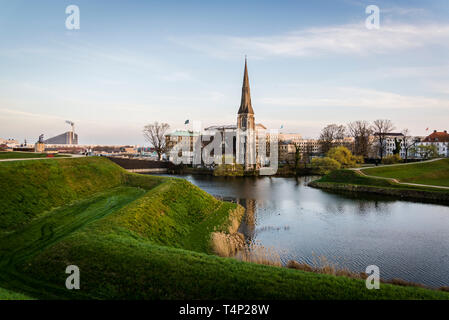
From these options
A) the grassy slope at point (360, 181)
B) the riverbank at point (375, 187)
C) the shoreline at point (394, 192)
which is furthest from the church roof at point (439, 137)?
the shoreline at point (394, 192)

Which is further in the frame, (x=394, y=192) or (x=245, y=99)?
(x=245, y=99)

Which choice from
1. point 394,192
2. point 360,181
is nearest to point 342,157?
point 360,181

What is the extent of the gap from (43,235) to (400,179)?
43932mm

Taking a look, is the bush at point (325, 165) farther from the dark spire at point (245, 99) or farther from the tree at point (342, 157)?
the dark spire at point (245, 99)

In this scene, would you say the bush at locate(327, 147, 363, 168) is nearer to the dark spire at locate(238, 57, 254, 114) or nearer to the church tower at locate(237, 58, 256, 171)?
the church tower at locate(237, 58, 256, 171)

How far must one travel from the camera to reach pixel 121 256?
8.86m

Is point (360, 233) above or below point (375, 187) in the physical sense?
below

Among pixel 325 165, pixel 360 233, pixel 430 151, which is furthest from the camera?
pixel 430 151

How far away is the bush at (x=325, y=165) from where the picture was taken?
56066 mm

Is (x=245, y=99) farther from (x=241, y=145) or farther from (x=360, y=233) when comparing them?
(x=360, y=233)

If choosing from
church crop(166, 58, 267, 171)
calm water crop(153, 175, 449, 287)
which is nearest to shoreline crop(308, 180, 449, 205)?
calm water crop(153, 175, 449, 287)

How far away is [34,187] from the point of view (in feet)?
52.8
